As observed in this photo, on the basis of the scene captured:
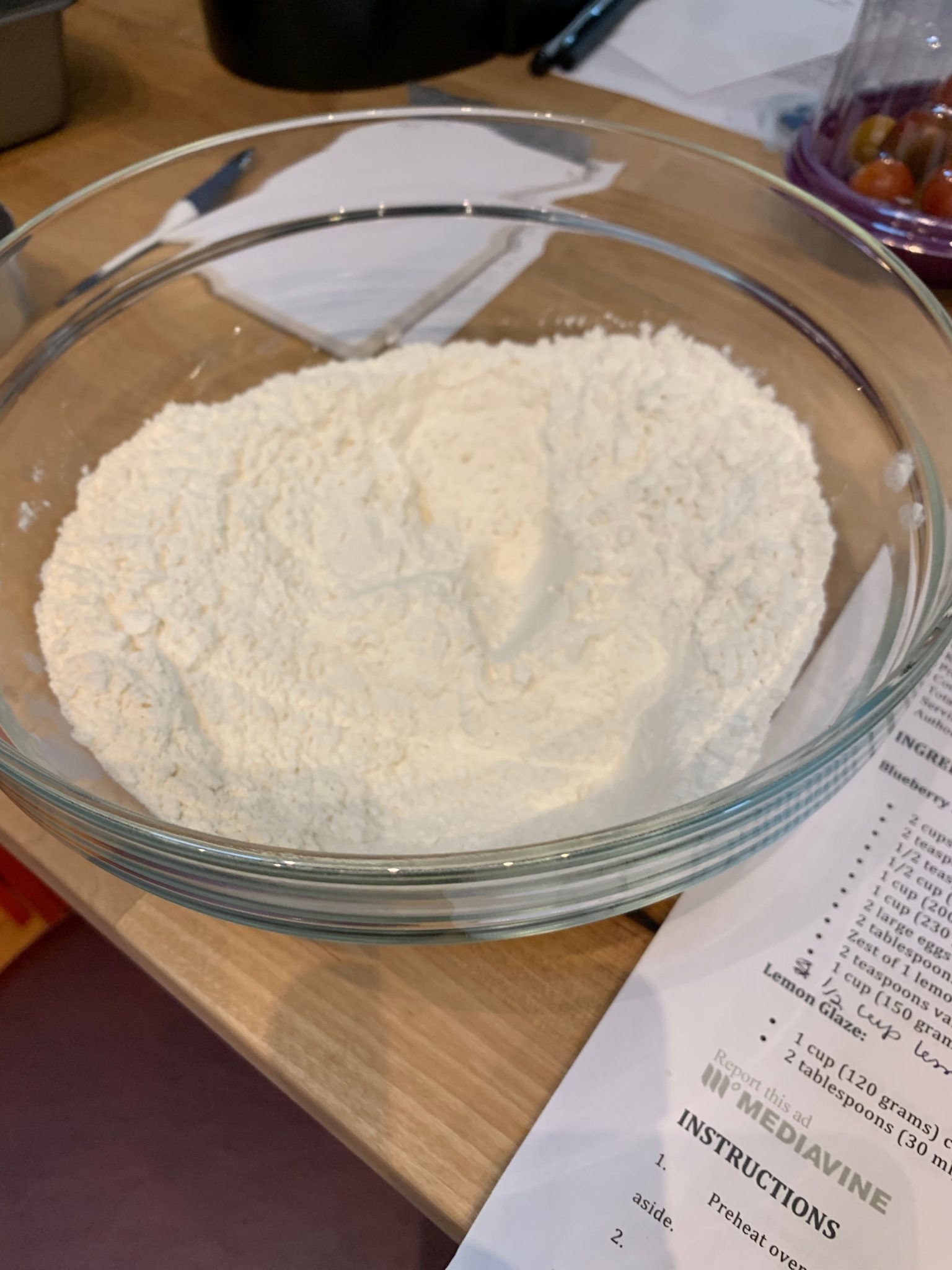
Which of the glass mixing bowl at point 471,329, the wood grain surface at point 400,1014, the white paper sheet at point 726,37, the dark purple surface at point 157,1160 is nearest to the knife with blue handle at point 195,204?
the glass mixing bowl at point 471,329

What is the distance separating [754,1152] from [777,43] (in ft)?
3.68

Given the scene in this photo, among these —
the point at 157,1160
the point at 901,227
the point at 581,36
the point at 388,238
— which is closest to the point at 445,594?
the point at 388,238

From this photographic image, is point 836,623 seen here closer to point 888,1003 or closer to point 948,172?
point 888,1003

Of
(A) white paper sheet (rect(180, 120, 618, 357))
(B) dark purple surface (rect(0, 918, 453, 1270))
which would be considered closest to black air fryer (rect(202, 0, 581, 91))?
(A) white paper sheet (rect(180, 120, 618, 357))

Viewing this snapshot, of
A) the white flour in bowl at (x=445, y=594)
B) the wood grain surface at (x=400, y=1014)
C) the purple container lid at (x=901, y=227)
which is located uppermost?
the purple container lid at (x=901, y=227)

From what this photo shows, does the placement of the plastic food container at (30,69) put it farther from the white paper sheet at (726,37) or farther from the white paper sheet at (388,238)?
the white paper sheet at (726,37)

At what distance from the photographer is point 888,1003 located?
45cm

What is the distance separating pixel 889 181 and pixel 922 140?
0.15 ft

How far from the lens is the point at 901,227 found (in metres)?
0.76

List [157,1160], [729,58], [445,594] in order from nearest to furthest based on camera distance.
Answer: [445,594]
[157,1160]
[729,58]

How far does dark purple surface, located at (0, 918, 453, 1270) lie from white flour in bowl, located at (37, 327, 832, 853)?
21.1 inches

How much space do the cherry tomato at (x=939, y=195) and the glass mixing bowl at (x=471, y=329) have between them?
0.63ft

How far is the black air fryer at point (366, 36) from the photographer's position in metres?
0.92

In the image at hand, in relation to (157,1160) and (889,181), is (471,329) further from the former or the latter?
(157,1160)
